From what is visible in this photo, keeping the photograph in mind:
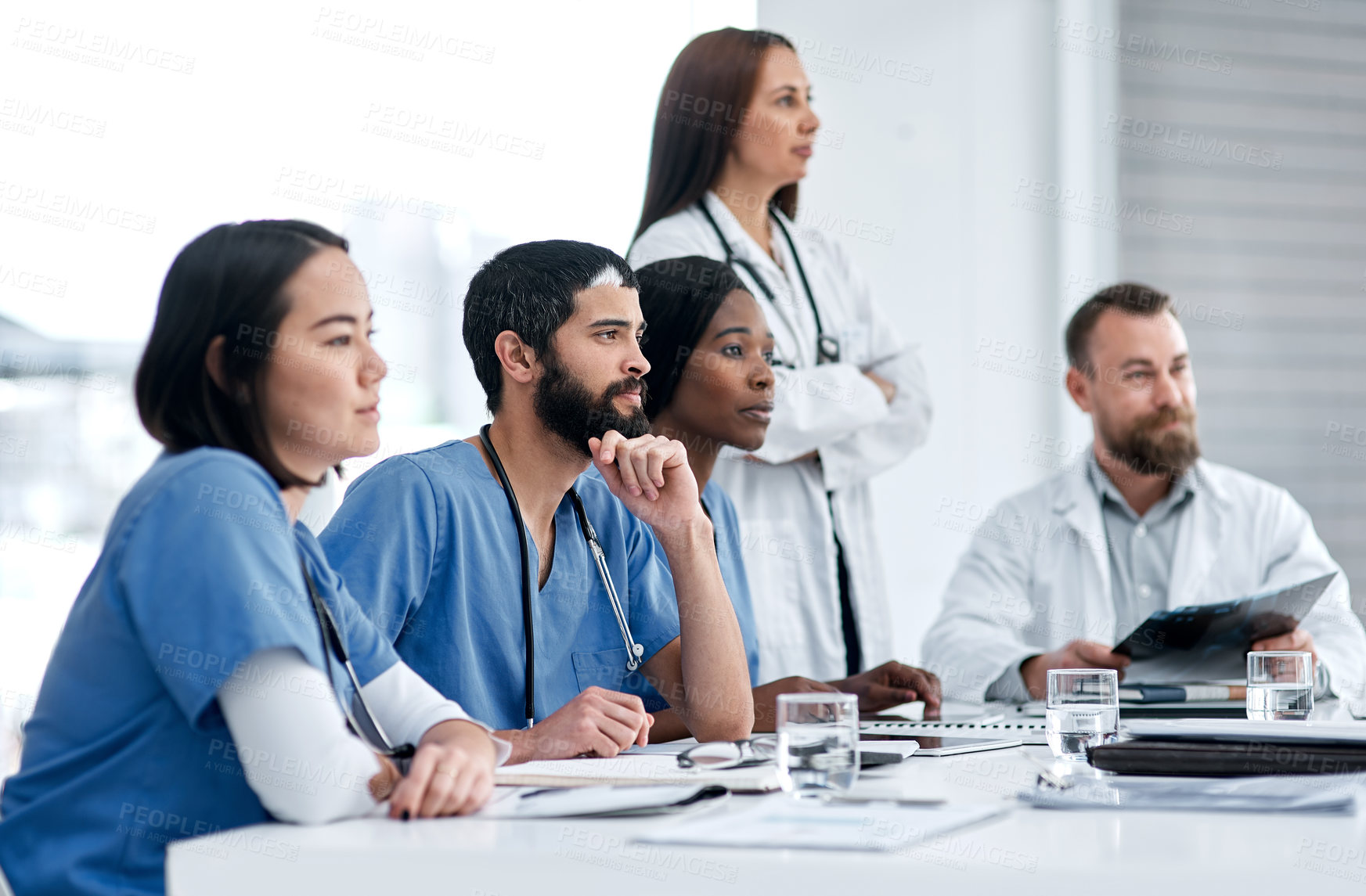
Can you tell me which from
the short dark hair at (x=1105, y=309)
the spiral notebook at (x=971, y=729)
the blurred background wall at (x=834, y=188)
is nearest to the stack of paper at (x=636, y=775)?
the spiral notebook at (x=971, y=729)

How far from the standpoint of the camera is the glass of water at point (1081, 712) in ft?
4.48

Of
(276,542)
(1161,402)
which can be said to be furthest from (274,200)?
(276,542)

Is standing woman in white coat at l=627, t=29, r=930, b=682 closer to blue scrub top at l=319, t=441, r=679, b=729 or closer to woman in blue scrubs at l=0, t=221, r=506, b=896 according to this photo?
blue scrub top at l=319, t=441, r=679, b=729

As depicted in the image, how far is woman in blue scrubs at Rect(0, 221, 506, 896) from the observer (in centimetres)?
102

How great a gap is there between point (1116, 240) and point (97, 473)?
352cm

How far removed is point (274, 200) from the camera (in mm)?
3570

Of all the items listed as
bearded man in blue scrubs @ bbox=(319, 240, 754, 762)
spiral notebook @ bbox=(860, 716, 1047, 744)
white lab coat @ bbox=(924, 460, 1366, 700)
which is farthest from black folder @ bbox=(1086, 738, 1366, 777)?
white lab coat @ bbox=(924, 460, 1366, 700)

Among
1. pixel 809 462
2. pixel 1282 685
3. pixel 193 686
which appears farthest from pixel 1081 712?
pixel 809 462

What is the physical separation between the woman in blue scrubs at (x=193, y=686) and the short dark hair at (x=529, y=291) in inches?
28.4

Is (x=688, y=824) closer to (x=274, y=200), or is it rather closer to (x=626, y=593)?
(x=626, y=593)

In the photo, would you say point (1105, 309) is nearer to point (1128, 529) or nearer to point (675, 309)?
point (1128, 529)

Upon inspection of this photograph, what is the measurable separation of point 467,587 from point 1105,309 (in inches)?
81.1

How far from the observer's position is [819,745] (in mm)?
1091

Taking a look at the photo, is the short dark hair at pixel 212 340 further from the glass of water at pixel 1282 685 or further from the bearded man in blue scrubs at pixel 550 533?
the glass of water at pixel 1282 685
